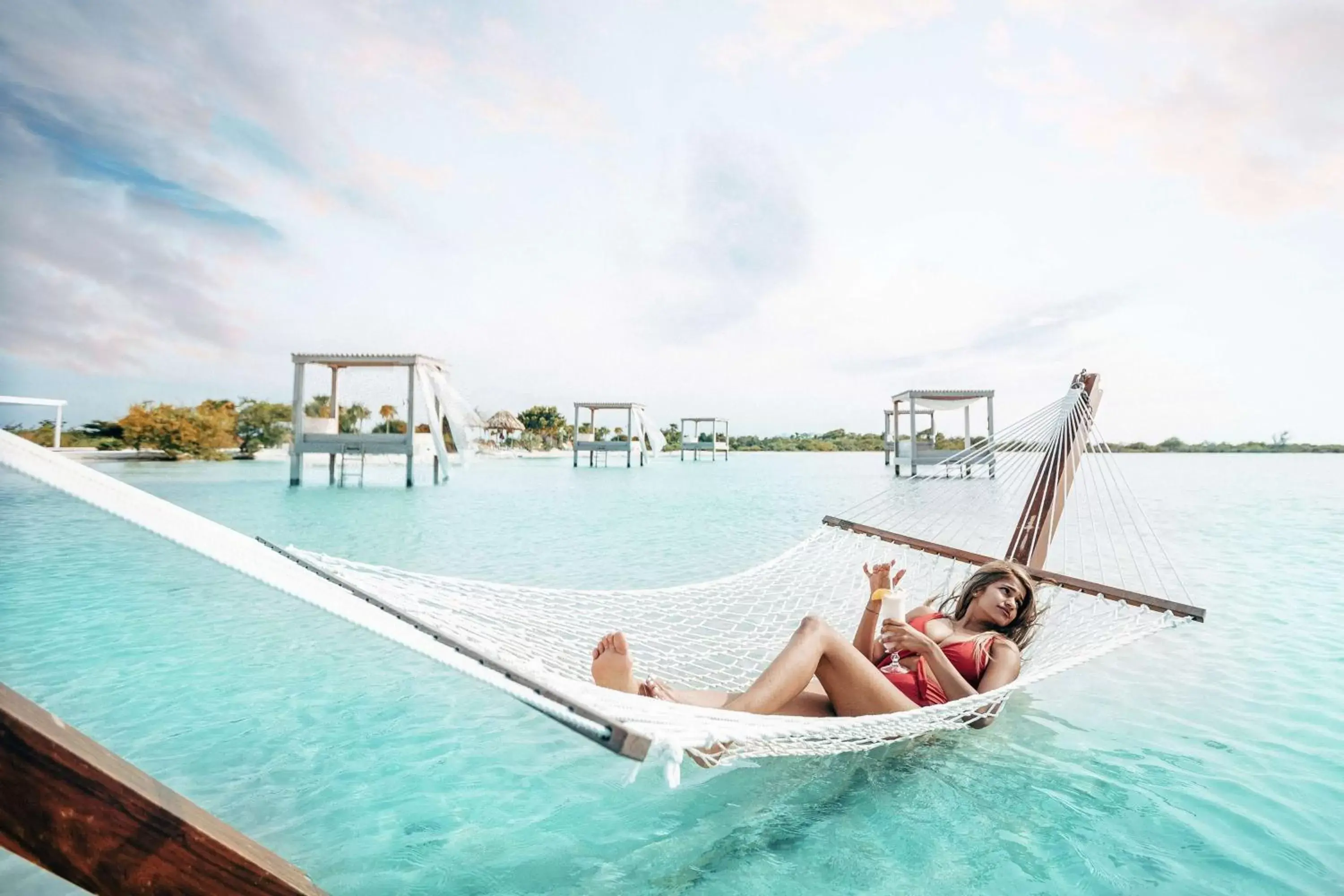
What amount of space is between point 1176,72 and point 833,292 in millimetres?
7954

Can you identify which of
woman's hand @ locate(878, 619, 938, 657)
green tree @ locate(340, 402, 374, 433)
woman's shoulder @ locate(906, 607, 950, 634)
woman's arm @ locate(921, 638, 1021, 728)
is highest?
green tree @ locate(340, 402, 374, 433)

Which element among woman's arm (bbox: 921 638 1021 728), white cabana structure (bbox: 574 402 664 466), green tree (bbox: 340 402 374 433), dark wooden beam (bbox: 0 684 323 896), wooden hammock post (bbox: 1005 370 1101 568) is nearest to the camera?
dark wooden beam (bbox: 0 684 323 896)

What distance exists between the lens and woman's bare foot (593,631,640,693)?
144cm

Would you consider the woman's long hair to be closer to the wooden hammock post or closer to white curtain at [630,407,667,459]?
the wooden hammock post

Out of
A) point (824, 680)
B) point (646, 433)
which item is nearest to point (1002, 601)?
point (824, 680)

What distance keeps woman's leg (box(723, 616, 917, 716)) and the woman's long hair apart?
21.6 inches

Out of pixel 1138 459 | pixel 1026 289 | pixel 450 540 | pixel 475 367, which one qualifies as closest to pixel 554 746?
pixel 450 540

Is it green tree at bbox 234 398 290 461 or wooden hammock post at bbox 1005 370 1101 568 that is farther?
green tree at bbox 234 398 290 461

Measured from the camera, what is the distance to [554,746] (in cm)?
201

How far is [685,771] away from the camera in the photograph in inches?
70.9

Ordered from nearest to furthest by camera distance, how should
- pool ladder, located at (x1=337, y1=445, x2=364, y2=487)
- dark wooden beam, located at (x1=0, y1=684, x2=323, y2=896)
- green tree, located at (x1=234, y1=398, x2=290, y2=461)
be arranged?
dark wooden beam, located at (x1=0, y1=684, x2=323, y2=896) → pool ladder, located at (x1=337, y1=445, x2=364, y2=487) → green tree, located at (x1=234, y1=398, x2=290, y2=461)

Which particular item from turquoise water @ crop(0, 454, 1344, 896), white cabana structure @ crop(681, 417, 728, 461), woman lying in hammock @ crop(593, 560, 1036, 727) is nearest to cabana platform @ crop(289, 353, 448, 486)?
turquoise water @ crop(0, 454, 1344, 896)

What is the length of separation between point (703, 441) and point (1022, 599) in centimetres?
2367

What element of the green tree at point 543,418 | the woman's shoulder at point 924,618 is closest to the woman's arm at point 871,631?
the woman's shoulder at point 924,618
